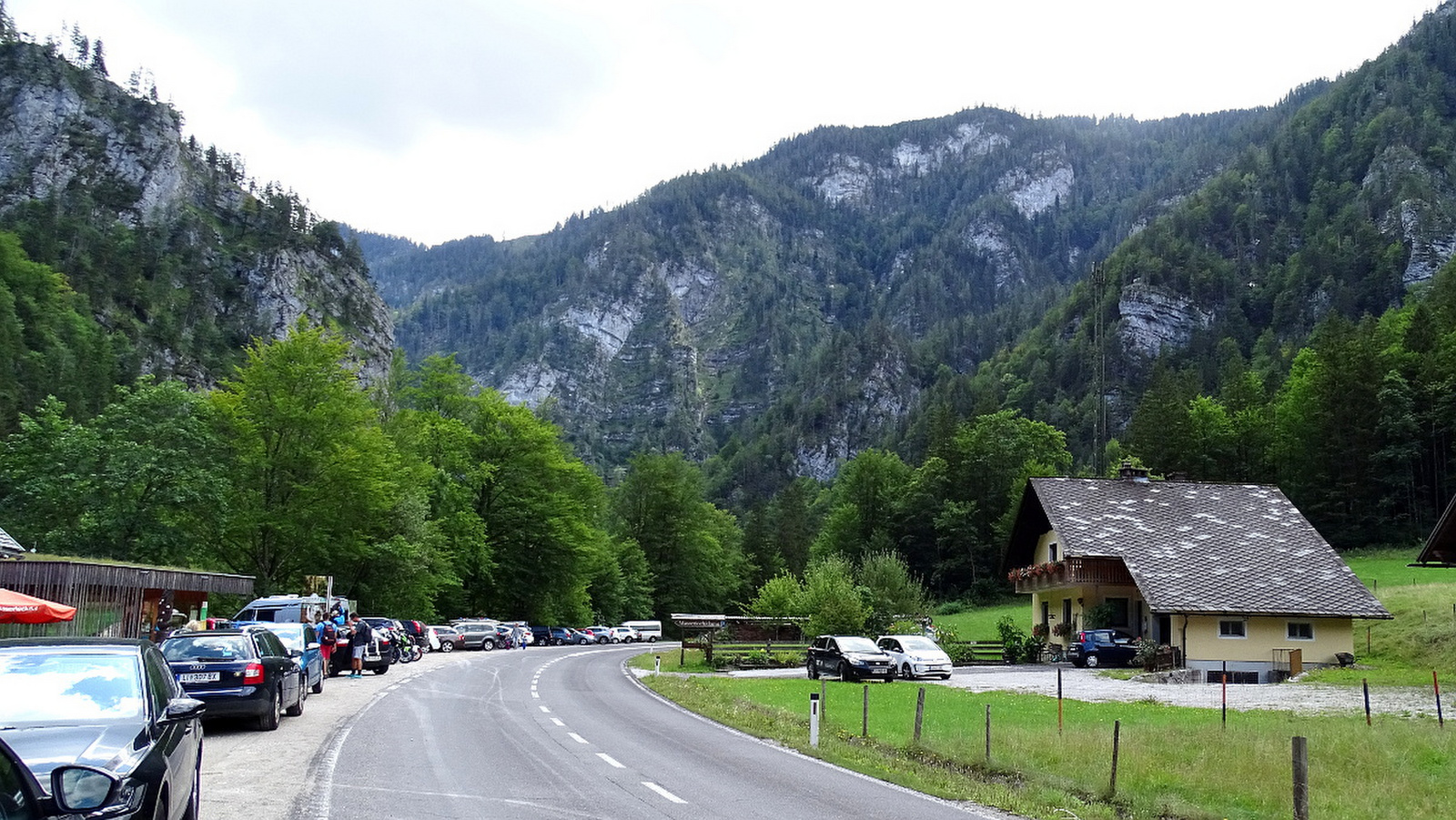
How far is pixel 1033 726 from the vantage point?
18703 mm

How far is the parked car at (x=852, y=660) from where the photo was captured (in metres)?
33.6

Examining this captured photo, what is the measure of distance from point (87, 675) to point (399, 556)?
43.8 meters

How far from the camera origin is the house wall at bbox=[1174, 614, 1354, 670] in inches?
1505

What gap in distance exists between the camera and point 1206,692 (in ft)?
100

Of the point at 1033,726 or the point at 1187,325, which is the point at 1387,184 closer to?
the point at 1187,325

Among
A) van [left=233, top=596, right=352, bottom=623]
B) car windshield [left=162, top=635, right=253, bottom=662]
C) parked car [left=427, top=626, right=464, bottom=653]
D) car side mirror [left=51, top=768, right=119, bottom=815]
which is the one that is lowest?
parked car [left=427, top=626, right=464, bottom=653]

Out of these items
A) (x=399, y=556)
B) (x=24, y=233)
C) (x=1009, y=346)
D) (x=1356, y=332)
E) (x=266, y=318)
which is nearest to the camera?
(x=399, y=556)

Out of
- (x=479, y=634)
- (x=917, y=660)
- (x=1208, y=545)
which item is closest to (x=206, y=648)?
(x=917, y=660)

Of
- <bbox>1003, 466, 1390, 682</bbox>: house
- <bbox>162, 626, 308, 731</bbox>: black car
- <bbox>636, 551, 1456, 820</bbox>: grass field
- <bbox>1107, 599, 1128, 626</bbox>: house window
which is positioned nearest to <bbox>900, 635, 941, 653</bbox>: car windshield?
<bbox>1003, 466, 1390, 682</bbox>: house

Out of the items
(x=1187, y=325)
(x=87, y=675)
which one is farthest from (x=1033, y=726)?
(x=1187, y=325)

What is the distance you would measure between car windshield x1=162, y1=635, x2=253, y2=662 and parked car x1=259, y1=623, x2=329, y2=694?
17.2 ft

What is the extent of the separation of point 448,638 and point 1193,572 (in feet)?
120

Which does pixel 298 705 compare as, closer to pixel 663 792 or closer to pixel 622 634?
pixel 663 792

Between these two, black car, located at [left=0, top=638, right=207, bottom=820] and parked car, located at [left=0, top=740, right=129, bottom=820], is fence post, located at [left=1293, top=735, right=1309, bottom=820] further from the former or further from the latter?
parked car, located at [left=0, top=740, right=129, bottom=820]
